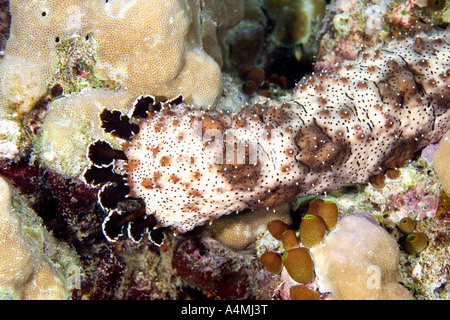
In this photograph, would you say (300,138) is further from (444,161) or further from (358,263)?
(444,161)

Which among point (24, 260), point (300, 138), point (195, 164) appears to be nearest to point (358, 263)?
point (300, 138)

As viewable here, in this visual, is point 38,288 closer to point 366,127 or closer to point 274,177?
point 274,177

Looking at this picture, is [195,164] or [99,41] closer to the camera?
[195,164]

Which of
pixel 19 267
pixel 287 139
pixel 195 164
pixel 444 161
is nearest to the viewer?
pixel 19 267

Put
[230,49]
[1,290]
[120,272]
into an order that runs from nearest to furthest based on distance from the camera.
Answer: [1,290] < [120,272] < [230,49]

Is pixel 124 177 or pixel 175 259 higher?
pixel 124 177

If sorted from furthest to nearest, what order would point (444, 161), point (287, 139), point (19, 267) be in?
point (444, 161) < point (287, 139) < point (19, 267)

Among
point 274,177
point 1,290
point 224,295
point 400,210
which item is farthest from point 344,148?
point 1,290

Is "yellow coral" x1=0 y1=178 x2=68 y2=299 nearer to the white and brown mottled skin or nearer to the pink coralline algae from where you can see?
the pink coralline algae
